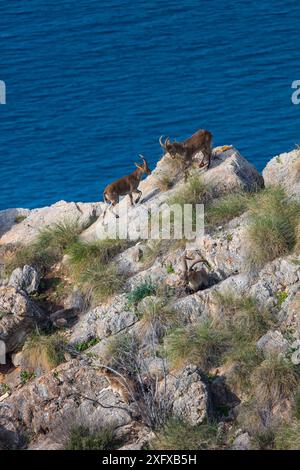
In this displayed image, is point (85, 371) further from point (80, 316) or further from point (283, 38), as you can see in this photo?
point (283, 38)

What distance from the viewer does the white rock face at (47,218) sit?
24625 mm

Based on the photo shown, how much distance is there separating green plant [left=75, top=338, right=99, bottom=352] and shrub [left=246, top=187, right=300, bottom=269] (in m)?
2.42

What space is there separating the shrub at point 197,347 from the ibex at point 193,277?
3.30 ft

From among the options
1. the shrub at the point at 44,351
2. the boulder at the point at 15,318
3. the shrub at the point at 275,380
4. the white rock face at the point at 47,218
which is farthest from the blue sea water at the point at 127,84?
the shrub at the point at 275,380

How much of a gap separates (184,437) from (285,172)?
615 cm

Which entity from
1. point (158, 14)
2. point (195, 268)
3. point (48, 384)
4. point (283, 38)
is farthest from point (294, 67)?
point (48, 384)

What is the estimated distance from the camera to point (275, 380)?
19.6m

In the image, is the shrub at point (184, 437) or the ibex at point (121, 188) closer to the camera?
the shrub at point (184, 437)

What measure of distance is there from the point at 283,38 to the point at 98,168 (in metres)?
6.87

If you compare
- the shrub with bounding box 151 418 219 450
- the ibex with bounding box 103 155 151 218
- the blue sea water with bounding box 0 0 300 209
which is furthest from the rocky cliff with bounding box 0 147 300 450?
the blue sea water with bounding box 0 0 300 209

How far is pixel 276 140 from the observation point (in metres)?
32.2

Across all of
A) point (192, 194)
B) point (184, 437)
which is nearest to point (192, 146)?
point (192, 194)

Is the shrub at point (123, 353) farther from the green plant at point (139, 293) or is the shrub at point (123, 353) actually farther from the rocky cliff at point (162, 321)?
the green plant at point (139, 293)

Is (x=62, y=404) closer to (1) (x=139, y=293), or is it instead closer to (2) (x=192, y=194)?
(1) (x=139, y=293)
